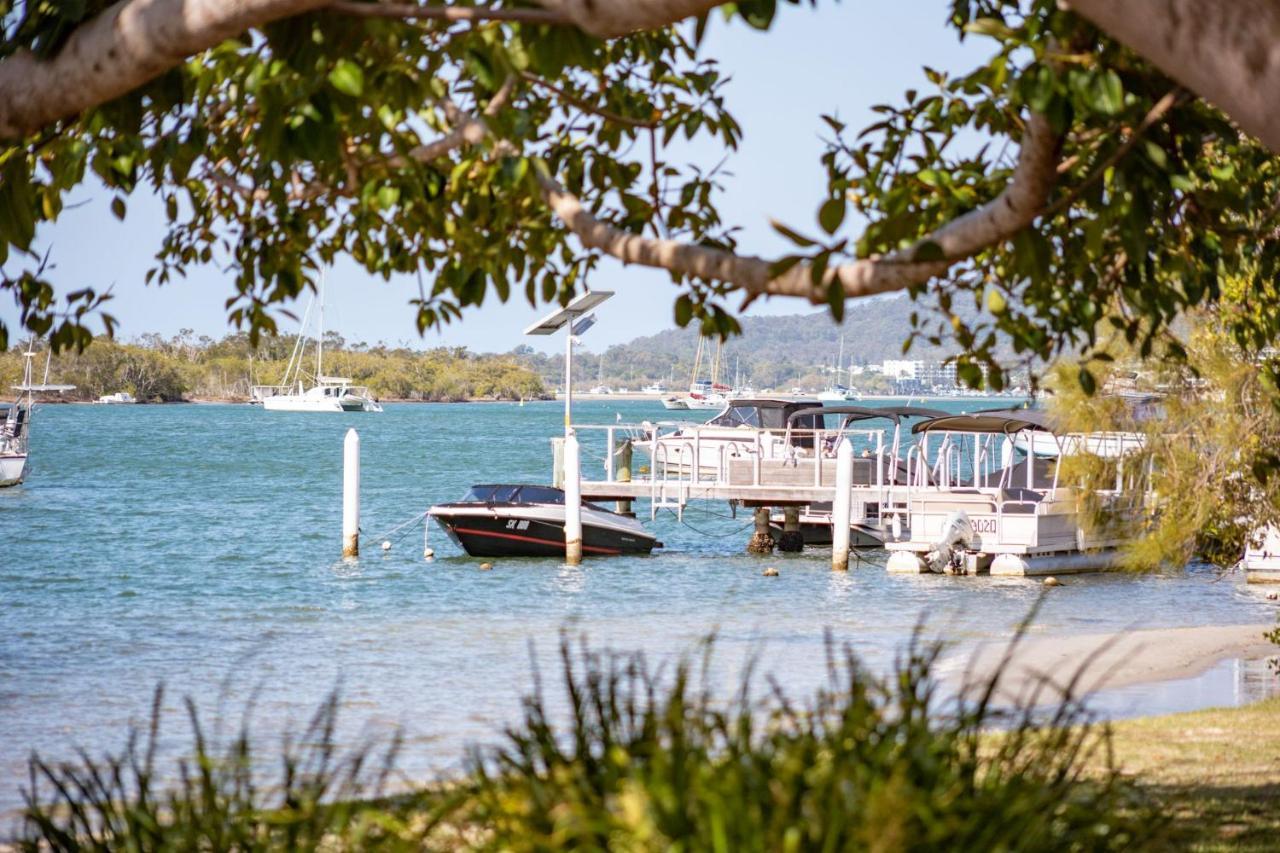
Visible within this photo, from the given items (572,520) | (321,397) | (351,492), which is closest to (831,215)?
(572,520)

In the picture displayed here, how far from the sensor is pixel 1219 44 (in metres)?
3.08

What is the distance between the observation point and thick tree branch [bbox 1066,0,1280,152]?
3.03 meters

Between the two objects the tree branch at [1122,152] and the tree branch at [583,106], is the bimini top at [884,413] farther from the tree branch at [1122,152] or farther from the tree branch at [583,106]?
the tree branch at [1122,152]

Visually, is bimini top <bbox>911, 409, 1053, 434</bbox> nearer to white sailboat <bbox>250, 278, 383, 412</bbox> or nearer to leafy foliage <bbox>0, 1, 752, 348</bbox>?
leafy foliage <bbox>0, 1, 752, 348</bbox>

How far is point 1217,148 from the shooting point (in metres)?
9.03

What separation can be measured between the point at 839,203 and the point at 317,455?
289 feet

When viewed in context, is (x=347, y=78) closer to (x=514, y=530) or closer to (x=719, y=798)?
(x=719, y=798)

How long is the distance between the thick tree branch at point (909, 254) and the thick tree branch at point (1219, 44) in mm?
1114

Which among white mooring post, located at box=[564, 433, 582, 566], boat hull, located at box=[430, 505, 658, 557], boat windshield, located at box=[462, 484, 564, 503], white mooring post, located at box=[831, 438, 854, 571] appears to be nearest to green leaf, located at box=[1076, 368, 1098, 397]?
white mooring post, located at box=[831, 438, 854, 571]

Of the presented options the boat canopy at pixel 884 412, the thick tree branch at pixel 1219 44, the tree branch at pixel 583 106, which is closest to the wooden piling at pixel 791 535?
the boat canopy at pixel 884 412

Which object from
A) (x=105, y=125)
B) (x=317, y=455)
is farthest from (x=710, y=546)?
(x=317, y=455)

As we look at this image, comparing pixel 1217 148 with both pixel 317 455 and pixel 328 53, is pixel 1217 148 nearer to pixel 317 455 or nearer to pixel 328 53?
pixel 328 53

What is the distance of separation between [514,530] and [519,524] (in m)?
0.17

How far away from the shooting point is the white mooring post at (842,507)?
30594mm
